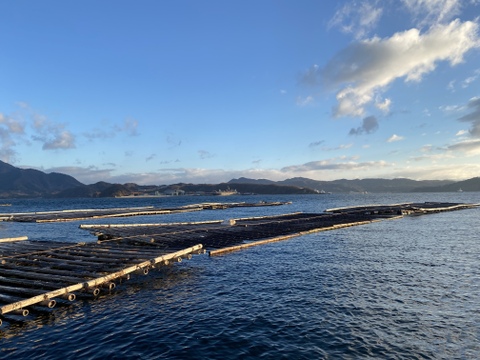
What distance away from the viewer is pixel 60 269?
79.4 feet

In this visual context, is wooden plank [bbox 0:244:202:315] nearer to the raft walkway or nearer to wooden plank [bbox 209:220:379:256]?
the raft walkway

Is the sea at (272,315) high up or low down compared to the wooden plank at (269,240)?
down

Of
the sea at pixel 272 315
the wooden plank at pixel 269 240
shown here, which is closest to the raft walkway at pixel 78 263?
the wooden plank at pixel 269 240

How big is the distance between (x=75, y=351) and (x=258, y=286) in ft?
40.4

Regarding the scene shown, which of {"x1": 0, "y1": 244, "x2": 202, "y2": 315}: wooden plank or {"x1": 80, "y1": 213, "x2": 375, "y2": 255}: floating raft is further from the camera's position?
{"x1": 80, "y1": 213, "x2": 375, "y2": 255}: floating raft

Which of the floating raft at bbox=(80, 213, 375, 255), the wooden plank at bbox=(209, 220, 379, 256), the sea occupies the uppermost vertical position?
the floating raft at bbox=(80, 213, 375, 255)

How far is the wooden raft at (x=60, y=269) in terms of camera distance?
17375mm

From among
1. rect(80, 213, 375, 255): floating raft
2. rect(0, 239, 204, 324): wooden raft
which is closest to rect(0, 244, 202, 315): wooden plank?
rect(0, 239, 204, 324): wooden raft

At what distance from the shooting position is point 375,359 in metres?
12.6

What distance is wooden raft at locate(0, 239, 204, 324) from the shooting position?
57.0ft

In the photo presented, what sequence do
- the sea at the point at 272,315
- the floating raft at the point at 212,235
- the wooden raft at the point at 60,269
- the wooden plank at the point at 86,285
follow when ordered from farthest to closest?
the floating raft at the point at 212,235
the wooden raft at the point at 60,269
the wooden plank at the point at 86,285
the sea at the point at 272,315

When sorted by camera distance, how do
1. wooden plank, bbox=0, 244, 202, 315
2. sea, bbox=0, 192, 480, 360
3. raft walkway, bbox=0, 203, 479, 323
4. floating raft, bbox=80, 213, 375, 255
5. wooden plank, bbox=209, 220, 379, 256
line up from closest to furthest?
sea, bbox=0, 192, 480, 360 < wooden plank, bbox=0, 244, 202, 315 < raft walkway, bbox=0, 203, 479, 323 < wooden plank, bbox=209, 220, 379, 256 < floating raft, bbox=80, 213, 375, 255

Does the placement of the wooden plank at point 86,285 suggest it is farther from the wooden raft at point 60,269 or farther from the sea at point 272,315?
the sea at point 272,315

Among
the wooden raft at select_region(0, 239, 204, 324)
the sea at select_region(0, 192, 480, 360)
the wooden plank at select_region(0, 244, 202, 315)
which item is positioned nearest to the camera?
the sea at select_region(0, 192, 480, 360)
